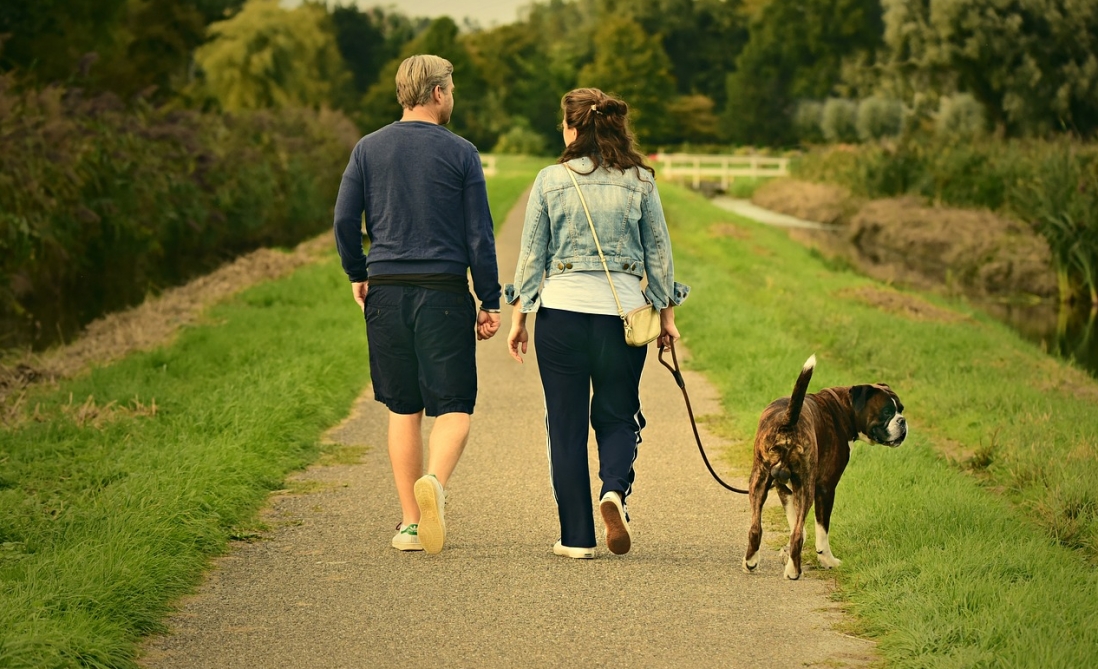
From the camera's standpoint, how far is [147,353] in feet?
37.1

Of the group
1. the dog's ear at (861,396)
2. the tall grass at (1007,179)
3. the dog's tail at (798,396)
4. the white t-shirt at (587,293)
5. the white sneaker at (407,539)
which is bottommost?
the tall grass at (1007,179)

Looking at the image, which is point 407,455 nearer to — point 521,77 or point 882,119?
point 882,119

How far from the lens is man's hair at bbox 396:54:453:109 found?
5.61 m

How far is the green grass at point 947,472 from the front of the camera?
4.61 m

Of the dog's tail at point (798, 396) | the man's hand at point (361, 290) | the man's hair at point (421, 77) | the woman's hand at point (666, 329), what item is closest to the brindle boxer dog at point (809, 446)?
the dog's tail at point (798, 396)

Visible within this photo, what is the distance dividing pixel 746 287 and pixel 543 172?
12669 millimetres

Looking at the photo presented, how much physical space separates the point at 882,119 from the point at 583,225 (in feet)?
205

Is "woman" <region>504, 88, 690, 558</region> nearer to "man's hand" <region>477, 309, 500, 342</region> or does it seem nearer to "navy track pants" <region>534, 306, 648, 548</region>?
"navy track pants" <region>534, 306, 648, 548</region>

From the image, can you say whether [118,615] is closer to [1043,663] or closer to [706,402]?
[1043,663]

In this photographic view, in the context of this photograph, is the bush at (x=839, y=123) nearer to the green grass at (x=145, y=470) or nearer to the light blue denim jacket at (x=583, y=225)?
the green grass at (x=145, y=470)

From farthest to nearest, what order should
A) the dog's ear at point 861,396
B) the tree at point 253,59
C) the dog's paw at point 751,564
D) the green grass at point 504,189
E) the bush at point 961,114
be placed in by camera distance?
the tree at point 253,59, the bush at point 961,114, the green grass at point 504,189, the dog's ear at point 861,396, the dog's paw at point 751,564

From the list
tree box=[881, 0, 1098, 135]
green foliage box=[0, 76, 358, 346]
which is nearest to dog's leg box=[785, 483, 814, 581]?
green foliage box=[0, 76, 358, 346]

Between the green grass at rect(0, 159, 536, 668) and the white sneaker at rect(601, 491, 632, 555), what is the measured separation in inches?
67.9

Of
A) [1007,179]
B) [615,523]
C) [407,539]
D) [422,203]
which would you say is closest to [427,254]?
[422,203]
